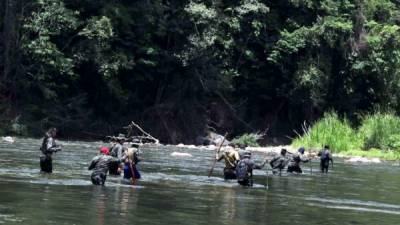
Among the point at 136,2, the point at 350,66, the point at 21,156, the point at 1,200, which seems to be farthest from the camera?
the point at 350,66

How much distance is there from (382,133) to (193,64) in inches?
595

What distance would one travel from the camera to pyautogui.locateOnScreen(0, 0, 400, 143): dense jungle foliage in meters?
59.4

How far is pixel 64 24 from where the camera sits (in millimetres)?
59250

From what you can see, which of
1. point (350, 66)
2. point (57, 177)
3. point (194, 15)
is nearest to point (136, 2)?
point (194, 15)

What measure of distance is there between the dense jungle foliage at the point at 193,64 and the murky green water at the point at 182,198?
77.4 feet

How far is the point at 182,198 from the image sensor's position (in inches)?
918

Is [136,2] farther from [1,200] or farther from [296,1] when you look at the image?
[1,200]

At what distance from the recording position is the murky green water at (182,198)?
18.9 metres

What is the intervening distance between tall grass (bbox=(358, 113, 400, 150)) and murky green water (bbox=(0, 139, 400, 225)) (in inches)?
814

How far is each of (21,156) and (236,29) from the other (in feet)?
107

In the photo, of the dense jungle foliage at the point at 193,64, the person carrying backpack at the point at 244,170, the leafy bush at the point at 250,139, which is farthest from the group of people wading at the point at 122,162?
the leafy bush at the point at 250,139

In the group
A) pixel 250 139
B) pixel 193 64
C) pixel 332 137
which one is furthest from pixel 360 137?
pixel 193 64

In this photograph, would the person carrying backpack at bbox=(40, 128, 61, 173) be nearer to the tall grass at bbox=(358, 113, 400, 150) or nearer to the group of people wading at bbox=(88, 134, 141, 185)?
the group of people wading at bbox=(88, 134, 141, 185)

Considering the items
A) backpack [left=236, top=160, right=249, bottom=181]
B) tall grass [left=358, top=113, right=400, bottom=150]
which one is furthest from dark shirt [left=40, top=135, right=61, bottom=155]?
tall grass [left=358, top=113, right=400, bottom=150]
